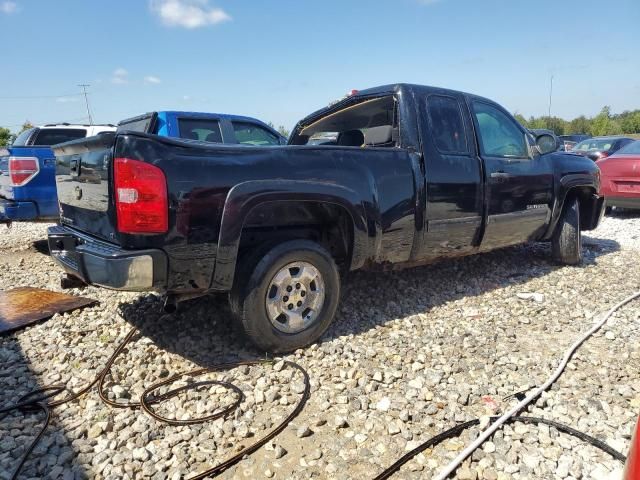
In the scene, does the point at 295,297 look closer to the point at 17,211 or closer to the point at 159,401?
the point at 159,401

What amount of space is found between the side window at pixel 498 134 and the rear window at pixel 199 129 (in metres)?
3.96

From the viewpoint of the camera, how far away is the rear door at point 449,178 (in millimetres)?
3912

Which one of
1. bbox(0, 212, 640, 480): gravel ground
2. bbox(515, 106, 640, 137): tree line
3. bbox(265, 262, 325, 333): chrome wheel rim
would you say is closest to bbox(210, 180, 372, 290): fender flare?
bbox(265, 262, 325, 333): chrome wheel rim

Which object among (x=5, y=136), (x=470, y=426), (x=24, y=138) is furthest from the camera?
(x=5, y=136)

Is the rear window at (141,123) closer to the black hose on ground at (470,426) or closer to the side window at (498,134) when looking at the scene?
the side window at (498,134)

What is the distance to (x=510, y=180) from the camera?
4.57 m

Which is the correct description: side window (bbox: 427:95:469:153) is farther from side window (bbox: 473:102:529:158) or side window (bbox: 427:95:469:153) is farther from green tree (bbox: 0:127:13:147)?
green tree (bbox: 0:127:13:147)

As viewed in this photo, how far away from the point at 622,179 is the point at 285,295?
8.02 m

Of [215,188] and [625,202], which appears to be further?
[625,202]

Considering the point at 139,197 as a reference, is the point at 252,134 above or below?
above

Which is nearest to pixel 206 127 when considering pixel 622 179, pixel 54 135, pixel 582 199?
pixel 54 135

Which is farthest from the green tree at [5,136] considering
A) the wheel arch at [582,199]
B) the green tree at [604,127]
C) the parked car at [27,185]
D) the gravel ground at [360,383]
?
the green tree at [604,127]

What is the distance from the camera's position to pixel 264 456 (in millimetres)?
2270

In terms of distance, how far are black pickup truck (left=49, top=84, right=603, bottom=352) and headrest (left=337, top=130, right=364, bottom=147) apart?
2 centimetres
